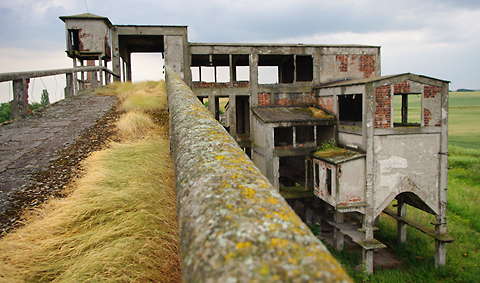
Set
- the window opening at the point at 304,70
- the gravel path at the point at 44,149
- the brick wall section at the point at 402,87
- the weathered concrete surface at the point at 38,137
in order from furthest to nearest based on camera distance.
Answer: the window opening at the point at 304,70
the brick wall section at the point at 402,87
the weathered concrete surface at the point at 38,137
the gravel path at the point at 44,149

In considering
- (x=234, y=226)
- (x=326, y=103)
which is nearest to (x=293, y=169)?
(x=326, y=103)

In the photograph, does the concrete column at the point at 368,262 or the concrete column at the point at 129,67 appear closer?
the concrete column at the point at 368,262

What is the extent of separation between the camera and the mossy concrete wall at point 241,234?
2.74ft

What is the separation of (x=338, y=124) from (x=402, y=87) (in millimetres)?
3291

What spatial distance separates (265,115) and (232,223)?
14.0m

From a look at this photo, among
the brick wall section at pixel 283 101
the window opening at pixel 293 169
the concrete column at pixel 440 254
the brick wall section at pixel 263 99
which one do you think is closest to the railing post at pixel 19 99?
the brick wall section at pixel 263 99

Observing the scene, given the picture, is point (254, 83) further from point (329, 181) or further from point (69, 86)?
point (69, 86)

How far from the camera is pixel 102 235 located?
8.19 ft

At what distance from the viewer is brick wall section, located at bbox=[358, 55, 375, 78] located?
17172 millimetres

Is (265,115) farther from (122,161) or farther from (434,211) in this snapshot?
(122,161)

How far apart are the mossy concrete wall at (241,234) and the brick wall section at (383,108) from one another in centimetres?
1150

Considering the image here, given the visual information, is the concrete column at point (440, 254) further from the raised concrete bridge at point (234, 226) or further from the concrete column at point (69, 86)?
the concrete column at point (69, 86)

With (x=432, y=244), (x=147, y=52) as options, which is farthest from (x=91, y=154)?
(x=147, y=52)

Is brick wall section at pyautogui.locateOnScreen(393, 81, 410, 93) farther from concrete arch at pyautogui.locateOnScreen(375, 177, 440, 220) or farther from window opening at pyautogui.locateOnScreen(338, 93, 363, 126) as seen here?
window opening at pyautogui.locateOnScreen(338, 93, 363, 126)
